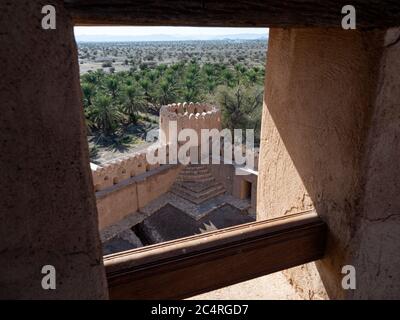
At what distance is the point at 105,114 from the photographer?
20.0 metres

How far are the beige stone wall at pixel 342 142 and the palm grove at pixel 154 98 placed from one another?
16.8 meters

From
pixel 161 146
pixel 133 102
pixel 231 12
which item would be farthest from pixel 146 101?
pixel 231 12

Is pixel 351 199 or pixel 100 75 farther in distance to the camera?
pixel 100 75

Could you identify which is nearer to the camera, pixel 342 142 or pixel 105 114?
pixel 342 142

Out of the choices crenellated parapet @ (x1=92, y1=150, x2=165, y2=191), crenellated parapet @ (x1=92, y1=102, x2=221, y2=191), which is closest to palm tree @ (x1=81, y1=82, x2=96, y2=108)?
crenellated parapet @ (x1=92, y1=102, x2=221, y2=191)

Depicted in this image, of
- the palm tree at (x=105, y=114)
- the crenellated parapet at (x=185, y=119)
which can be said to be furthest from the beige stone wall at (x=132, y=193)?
the palm tree at (x=105, y=114)

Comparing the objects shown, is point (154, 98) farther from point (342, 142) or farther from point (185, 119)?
point (342, 142)

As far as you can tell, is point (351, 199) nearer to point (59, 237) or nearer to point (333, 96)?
point (333, 96)

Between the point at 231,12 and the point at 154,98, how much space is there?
79.5 feet

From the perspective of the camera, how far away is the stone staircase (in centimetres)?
1247

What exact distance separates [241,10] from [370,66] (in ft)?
1.72

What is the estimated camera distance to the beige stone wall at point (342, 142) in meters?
1.20

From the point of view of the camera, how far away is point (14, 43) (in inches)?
30.4
